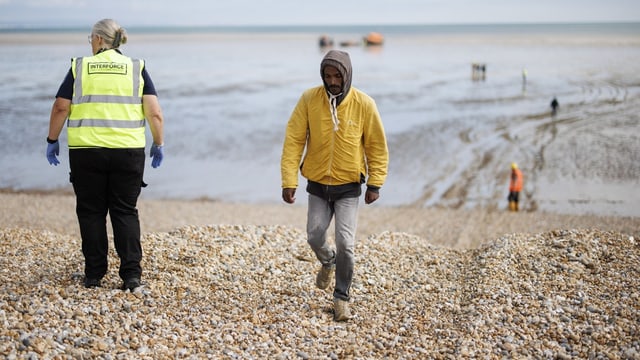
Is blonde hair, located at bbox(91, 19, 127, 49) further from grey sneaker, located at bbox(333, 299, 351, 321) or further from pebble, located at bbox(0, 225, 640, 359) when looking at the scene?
grey sneaker, located at bbox(333, 299, 351, 321)

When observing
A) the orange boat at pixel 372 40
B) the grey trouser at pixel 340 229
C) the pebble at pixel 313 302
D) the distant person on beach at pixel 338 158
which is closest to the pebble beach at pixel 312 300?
the pebble at pixel 313 302

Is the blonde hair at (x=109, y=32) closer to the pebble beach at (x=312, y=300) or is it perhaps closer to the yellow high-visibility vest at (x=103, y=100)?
the yellow high-visibility vest at (x=103, y=100)

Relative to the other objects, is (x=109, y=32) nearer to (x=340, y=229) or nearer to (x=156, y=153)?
(x=156, y=153)

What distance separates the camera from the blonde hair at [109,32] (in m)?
5.47

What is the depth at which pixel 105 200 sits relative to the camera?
18.4 feet

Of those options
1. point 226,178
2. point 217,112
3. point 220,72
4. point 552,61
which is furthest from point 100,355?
point 552,61

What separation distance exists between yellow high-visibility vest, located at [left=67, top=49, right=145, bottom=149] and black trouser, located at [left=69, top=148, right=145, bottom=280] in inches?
4.2

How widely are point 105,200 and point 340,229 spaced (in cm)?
212

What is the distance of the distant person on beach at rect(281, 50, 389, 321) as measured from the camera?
524 cm

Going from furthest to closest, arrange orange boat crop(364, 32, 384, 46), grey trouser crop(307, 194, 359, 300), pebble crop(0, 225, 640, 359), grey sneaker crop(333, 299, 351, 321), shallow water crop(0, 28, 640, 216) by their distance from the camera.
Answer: orange boat crop(364, 32, 384, 46), shallow water crop(0, 28, 640, 216), grey sneaker crop(333, 299, 351, 321), grey trouser crop(307, 194, 359, 300), pebble crop(0, 225, 640, 359)

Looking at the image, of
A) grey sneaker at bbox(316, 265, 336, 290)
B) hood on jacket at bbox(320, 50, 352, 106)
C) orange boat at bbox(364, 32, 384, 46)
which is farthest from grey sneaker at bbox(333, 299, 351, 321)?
orange boat at bbox(364, 32, 384, 46)

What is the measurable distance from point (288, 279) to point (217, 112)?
82.7 feet

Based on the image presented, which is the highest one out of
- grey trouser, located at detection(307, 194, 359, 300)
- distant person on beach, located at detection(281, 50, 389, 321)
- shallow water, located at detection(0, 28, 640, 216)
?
distant person on beach, located at detection(281, 50, 389, 321)

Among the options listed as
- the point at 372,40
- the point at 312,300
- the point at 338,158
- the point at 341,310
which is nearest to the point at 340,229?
the point at 338,158
